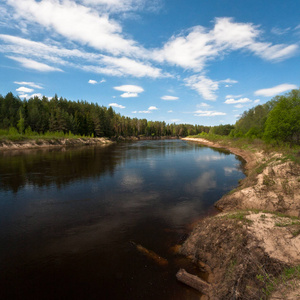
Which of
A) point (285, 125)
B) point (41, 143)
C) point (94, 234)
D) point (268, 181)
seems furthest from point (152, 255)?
point (41, 143)

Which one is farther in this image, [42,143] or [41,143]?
[42,143]

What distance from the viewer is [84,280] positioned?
779 centimetres

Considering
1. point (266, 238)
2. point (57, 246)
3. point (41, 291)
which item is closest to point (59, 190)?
point (57, 246)

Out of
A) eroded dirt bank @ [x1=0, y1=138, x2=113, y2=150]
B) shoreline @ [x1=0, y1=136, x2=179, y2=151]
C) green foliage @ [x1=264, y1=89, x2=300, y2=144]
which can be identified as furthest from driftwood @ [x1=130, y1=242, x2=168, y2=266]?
eroded dirt bank @ [x1=0, y1=138, x2=113, y2=150]

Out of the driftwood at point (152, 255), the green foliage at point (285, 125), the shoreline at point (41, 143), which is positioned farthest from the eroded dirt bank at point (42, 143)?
the green foliage at point (285, 125)

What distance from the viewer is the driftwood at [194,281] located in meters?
6.85

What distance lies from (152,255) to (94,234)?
4232mm

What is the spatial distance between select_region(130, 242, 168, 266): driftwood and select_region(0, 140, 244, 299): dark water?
9.1 inches

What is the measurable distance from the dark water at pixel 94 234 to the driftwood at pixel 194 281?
0.30 meters

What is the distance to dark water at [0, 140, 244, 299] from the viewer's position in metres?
7.45

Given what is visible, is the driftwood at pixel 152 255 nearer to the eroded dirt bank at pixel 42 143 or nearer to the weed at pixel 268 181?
the weed at pixel 268 181

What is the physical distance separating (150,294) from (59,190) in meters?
16.3

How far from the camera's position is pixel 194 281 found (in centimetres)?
713

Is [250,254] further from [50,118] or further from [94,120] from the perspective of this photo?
[94,120]
